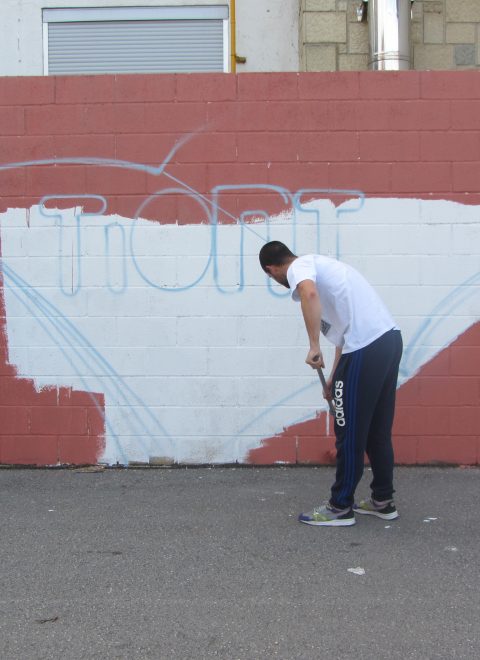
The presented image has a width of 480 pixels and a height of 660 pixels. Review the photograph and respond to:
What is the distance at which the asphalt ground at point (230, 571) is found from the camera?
123 inches

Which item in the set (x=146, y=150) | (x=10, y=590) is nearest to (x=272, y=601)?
(x=10, y=590)

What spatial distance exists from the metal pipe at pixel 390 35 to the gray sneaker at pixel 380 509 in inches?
149

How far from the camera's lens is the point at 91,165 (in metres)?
5.53

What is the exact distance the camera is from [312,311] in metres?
4.09

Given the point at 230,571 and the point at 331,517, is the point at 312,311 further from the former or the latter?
the point at 230,571

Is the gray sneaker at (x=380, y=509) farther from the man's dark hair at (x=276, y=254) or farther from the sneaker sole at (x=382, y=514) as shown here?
the man's dark hair at (x=276, y=254)

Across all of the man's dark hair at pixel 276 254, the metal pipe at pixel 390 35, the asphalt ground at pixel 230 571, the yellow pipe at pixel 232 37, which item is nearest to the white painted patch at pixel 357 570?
the asphalt ground at pixel 230 571

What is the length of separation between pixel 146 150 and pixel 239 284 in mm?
1136

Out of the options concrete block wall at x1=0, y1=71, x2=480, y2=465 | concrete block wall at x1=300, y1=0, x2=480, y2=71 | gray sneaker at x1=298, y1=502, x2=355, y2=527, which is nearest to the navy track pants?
gray sneaker at x1=298, y1=502, x2=355, y2=527

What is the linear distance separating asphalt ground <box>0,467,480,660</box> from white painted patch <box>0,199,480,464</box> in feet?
1.55

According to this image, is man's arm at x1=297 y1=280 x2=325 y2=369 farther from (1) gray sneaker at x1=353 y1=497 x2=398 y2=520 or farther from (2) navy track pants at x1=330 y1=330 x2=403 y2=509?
(1) gray sneaker at x1=353 y1=497 x2=398 y2=520

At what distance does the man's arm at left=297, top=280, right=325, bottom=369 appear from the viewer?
13.4 feet

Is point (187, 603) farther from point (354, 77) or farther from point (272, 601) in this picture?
point (354, 77)

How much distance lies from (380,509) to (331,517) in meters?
0.31
